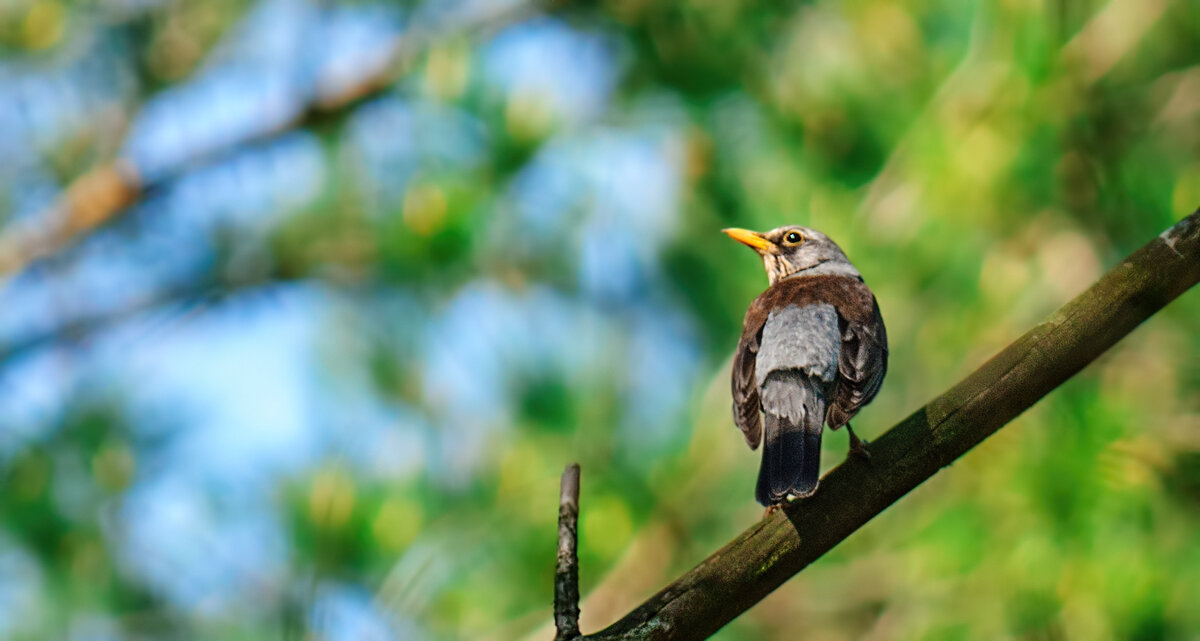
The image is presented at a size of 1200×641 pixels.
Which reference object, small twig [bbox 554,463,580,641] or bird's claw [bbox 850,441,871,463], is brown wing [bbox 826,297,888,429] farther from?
small twig [bbox 554,463,580,641]

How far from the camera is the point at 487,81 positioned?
3.78 m

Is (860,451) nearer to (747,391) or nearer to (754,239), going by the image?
(747,391)

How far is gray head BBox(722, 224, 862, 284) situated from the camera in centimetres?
283

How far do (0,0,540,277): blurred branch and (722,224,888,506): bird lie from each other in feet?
7.66

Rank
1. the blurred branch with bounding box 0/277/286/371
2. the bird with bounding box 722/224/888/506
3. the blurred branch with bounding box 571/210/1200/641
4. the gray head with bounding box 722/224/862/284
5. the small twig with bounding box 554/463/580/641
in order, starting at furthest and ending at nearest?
the blurred branch with bounding box 0/277/286/371, the gray head with bounding box 722/224/862/284, the bird with bounding box 722/224/888/506, the blurred branch with bounding box 571/210/1200/641, the small twig with bounding box 554/463/580/641

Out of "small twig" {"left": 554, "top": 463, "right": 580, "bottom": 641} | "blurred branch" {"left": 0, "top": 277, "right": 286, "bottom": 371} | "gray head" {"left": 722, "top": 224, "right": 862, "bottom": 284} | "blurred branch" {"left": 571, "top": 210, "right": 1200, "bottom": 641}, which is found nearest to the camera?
"small twig" {"left": 554, "top": 463, "right": 580, "bottom": 641}

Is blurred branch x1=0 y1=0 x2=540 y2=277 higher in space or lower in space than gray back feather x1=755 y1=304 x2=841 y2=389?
higher

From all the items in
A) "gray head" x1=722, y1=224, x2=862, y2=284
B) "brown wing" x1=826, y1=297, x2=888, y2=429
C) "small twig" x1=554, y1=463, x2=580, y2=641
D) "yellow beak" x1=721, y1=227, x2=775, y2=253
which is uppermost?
"yellow beak" x1=721, y1=227, x2=775, y2=253

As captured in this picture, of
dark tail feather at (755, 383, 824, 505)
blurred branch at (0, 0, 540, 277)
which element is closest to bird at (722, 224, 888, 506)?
dark tail feather at (755, 383, 824, 505)

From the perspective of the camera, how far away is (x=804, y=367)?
2.09m

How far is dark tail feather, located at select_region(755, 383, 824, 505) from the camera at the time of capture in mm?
1666

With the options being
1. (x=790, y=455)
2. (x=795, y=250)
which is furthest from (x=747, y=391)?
(x=795, y=250)

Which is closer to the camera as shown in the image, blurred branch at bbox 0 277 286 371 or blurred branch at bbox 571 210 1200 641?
blurred branch at bbox 571 210 1200 641

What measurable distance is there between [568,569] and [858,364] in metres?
0.83
